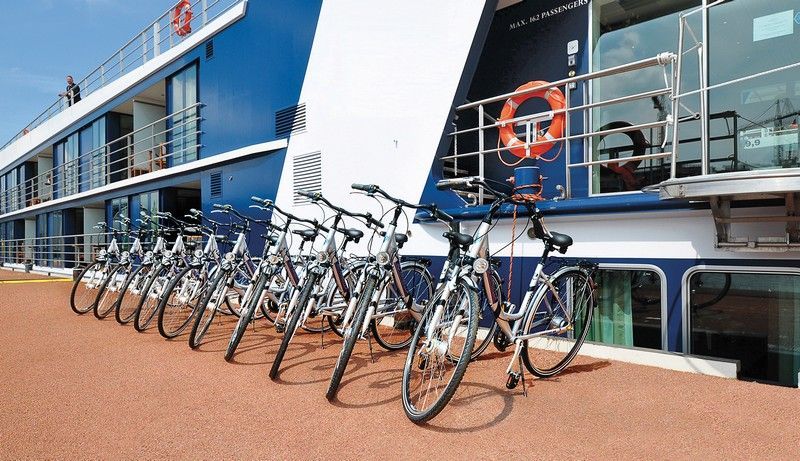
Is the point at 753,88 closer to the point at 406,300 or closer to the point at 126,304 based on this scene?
the point at 406,300

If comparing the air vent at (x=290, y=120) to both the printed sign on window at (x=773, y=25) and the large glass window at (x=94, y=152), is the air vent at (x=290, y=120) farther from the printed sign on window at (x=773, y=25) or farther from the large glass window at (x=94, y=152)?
the large glass window at (x=94, y=152)

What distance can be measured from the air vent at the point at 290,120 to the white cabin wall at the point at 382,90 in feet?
0.38

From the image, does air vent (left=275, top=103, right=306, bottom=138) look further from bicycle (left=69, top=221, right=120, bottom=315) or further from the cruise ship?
bicycle (left=69, top=221, right=120, bottom=315)

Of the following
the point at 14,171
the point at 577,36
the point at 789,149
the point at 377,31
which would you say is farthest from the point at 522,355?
the point at 14,171

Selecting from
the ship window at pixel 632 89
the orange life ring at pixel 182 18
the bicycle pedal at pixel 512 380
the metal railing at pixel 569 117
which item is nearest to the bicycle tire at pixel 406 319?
the metal railing at pixel 569 117

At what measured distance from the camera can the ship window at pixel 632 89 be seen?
4.45 metres

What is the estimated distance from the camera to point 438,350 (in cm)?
275

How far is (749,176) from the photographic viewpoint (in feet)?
8.85

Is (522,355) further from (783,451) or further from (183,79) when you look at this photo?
(183,79)

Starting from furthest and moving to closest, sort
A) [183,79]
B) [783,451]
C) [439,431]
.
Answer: [183,79] < [439,431] < [783,451]

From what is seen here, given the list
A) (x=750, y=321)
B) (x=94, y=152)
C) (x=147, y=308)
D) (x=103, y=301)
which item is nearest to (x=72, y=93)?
(x=94, y=152)

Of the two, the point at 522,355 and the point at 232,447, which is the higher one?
the point at 522,355

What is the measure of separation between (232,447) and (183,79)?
8.62 m

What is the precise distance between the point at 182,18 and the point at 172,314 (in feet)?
23.7
